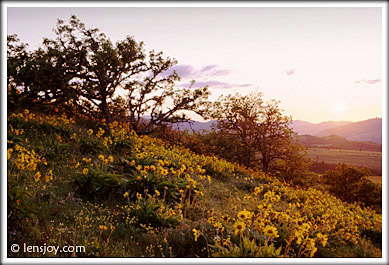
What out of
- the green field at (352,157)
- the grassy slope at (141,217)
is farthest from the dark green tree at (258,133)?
the grassy slope at (141,217)

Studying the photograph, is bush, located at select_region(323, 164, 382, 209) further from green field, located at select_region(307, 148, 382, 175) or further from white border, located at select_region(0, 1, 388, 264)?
white border, located at select_region(0, 1, 388, 264)

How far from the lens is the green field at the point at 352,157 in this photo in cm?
578

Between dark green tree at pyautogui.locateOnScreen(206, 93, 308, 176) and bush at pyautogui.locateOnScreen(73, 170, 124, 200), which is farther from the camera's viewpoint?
dark green tree at pyautogui.locateOnScreen(206, 93, 308, 176)

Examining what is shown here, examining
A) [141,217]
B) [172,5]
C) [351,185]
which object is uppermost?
[172,5]

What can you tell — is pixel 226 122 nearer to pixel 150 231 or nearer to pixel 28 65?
pixel 28 65

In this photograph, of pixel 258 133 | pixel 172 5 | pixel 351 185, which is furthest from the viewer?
pixel 351 185

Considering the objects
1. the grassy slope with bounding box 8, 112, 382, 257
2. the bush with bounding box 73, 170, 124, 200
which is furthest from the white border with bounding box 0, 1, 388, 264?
the bush with bounding box 73, 170, 124, 200

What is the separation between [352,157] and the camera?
13.1m

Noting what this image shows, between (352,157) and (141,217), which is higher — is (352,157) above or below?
above

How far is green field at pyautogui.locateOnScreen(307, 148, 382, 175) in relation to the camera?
578 centimetres

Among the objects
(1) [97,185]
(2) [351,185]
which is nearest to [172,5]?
(1) [97,185]

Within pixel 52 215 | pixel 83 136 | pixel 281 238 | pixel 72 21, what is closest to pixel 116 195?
pixel 52 215

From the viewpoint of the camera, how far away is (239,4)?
5.37 meters

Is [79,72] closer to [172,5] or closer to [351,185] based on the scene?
[172,5]
